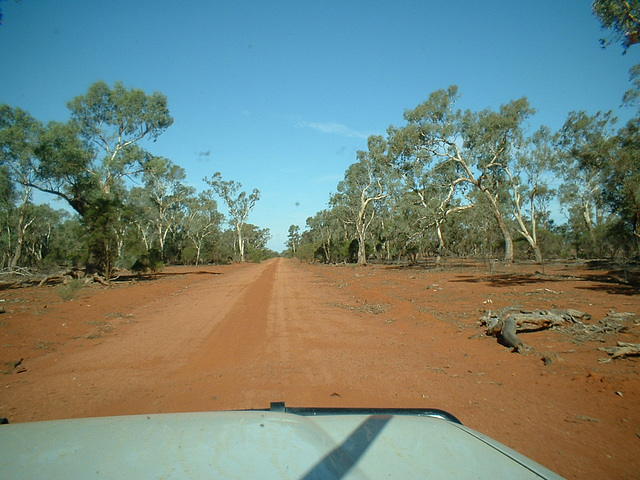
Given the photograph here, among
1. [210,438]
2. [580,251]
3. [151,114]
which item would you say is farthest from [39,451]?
[580,251]

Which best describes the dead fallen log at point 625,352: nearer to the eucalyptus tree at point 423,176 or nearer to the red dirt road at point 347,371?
the red dirt road at point 347,371

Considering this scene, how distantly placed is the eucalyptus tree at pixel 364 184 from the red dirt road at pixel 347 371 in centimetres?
2837

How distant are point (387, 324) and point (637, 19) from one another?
11293mm

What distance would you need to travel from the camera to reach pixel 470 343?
23.5 feet

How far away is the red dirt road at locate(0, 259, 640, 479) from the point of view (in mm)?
3883

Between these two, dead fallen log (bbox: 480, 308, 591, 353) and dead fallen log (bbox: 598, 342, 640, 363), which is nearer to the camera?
dead fallen log (bbox: 598, 342, 640, 363)

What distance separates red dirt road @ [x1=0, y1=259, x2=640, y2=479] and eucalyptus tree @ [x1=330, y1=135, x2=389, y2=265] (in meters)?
28.4

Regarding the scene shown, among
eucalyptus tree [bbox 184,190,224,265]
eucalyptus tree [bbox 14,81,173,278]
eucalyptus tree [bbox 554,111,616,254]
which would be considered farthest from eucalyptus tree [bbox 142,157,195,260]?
eucalyptus tree [bbox 554,111,616,254]

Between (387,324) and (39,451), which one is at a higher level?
(39,451)

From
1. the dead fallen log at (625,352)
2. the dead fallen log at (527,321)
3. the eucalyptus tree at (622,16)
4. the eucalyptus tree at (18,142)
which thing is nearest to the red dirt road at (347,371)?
the dead fallen log at (625,352)

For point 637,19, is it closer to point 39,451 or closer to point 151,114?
point 39,451

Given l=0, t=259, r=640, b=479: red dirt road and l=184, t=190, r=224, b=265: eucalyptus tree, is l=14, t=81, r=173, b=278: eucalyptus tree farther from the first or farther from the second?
l=184, t=190, r=224, b=265: eucalyptus tree

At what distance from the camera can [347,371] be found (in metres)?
5.54

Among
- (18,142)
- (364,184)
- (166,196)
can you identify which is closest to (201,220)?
(166,196)
